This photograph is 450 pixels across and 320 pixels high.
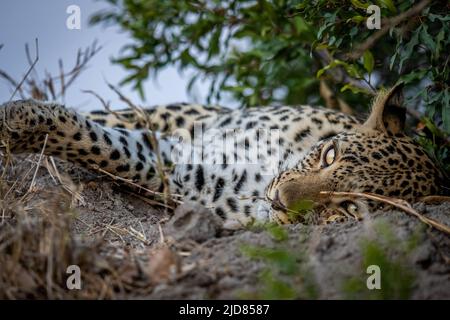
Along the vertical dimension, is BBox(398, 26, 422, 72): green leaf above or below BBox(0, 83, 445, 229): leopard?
above

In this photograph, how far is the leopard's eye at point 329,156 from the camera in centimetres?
407

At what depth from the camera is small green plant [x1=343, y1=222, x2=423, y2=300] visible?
8.07 feet

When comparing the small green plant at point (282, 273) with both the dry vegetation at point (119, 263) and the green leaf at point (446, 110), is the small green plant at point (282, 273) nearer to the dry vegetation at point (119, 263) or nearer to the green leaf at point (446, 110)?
the dry vegetation at point (119, 263)

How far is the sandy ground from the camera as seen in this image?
252 cm

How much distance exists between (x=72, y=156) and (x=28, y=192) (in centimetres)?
67

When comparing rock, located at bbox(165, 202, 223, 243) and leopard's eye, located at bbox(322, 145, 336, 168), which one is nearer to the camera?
rock, located at bbox(165, 202, 223, 243)

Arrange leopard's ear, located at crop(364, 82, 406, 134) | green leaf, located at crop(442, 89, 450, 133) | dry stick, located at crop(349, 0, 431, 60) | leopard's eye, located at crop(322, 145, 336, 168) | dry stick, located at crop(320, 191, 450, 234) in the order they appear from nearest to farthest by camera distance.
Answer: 1. dry stick, located at crop(320, 191, 450, 234)
2. dry stick, located at crop(349, 0, 431, 60)
3. green leaf, located at crop(442, 89, 450, 133)
4. leopard's eye, located at crop(322, 145, 336, 168)
5. leopard's ear, located at crop(364, 82, 406, 134)

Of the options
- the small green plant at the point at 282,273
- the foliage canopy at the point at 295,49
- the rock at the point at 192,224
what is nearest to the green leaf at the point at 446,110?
the foliage canopy at the point at 295,49

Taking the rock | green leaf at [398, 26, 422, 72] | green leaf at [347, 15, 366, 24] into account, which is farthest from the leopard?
green leaf at [347, 15, 366, 24]

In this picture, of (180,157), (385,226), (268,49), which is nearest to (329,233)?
(385,226)

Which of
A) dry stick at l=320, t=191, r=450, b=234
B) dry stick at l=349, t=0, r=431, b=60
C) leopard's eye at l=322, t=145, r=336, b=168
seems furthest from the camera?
leopard's eye at l=322, t=145, r=336, b=168

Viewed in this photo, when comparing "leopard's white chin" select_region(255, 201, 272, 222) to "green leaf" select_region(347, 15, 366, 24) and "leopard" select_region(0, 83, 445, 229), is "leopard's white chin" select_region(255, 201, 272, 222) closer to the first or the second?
"leopard" select_region(0, 83, 445, 229)

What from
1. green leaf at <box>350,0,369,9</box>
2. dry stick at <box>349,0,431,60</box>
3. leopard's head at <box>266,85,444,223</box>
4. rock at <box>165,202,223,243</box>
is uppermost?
green leaf at <box>350,0,369,9</box>

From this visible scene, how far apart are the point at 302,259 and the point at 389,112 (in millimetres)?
1928
